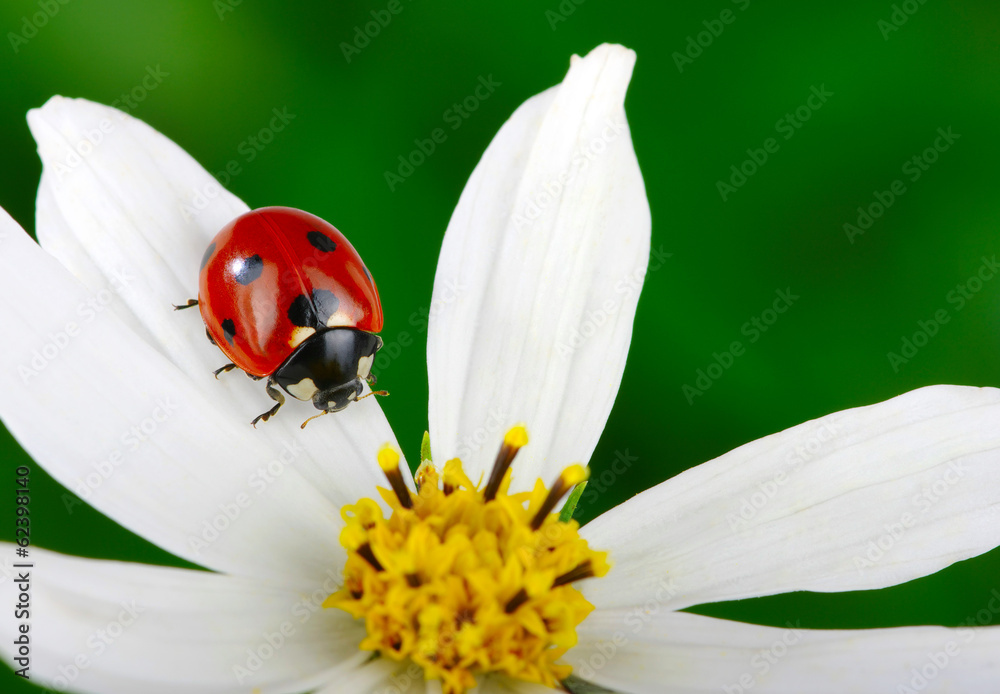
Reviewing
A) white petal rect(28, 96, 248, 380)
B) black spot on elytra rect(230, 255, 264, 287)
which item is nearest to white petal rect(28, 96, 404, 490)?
white petal rect(28, 96, 248, 380)

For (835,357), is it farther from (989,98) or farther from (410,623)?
(410,623)

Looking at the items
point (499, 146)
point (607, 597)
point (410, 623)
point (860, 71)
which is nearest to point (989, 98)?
point (860, 71)

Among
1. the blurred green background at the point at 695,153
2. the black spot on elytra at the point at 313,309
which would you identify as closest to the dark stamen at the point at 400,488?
the black spot on elytra at the point at 313,309

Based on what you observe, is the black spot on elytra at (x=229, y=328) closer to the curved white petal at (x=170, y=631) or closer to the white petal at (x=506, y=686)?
the curved white petal at (x=170, y=631)

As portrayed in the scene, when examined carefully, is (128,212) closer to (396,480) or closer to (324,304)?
(324,304)

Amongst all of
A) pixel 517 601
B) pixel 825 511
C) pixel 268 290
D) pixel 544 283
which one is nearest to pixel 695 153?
pixel 544 283

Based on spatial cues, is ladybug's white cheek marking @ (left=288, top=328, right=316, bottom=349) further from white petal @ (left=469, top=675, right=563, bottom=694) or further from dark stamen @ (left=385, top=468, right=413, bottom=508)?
white petal @ (left=469, top=675, right=563, bottom=694)
